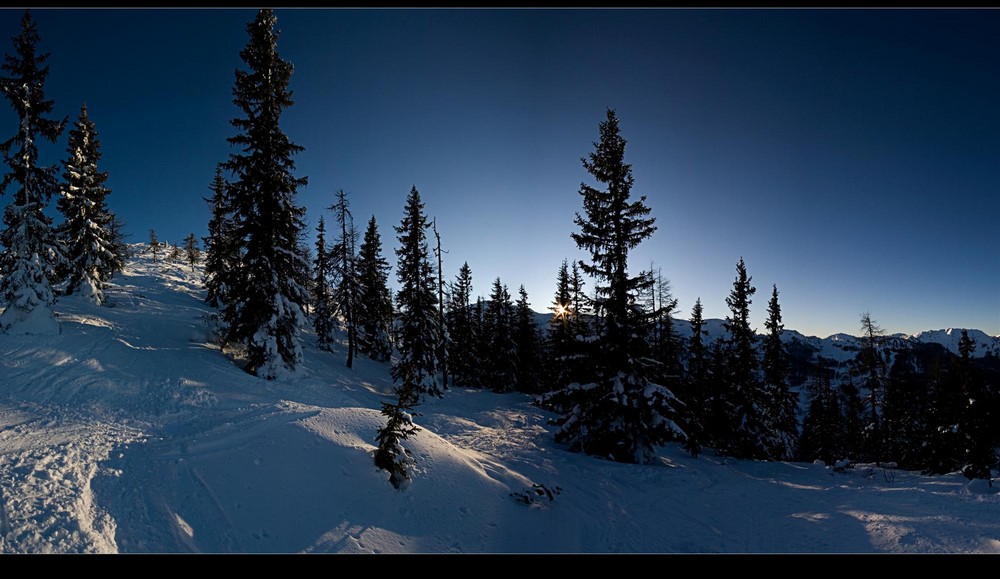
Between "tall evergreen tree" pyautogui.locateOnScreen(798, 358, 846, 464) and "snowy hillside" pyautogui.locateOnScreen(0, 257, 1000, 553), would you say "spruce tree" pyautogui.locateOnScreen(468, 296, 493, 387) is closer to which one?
"snowy hillside" pyautogui.locateOnScreen(0, 257, 1000, 553)

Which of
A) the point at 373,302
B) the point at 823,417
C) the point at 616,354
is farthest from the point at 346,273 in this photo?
the point at 823,417

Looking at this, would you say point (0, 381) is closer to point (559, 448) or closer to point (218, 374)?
point (218, 374)

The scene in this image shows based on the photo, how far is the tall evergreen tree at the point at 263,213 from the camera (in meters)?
18.3

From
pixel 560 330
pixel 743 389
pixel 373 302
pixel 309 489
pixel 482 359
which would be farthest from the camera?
pixel 482 359

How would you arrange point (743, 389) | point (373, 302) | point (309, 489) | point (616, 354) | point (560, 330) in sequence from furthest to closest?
point (373, 302)
point (560, 330)
point (743, 389)
point (616, 354)
point (309, 489)

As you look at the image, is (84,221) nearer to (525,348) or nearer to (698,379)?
(525,348)

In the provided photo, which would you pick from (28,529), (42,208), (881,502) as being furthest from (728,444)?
(42,208)

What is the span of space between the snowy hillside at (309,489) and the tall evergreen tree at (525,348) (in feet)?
87.6

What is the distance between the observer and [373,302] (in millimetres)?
39750

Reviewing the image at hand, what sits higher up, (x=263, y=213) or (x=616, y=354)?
(x=263, y=213)

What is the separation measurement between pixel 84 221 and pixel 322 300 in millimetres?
18057

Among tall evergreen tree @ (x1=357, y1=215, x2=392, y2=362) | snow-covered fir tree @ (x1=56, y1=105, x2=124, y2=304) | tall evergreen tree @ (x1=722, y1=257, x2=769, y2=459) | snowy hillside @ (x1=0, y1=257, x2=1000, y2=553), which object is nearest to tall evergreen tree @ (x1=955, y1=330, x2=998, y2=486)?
snowy hillside @ (x1=0, y1=257, x2=1000, y2=553)

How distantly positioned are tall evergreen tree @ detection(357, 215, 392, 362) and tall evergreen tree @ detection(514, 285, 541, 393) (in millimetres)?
14790

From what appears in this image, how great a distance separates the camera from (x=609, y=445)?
52.9 ft
